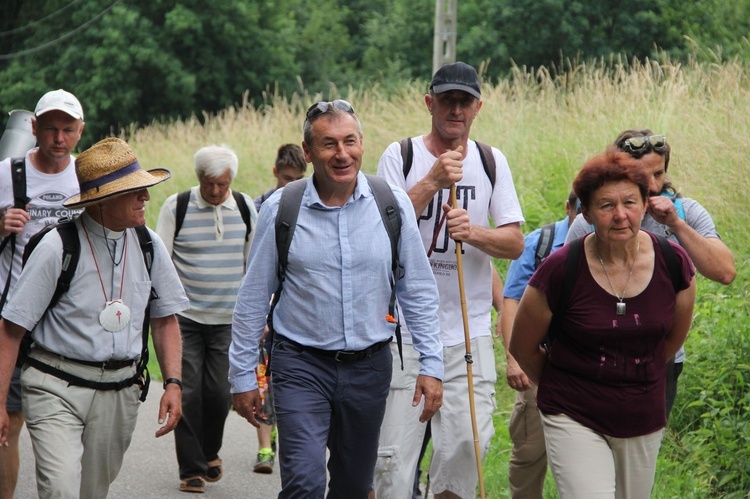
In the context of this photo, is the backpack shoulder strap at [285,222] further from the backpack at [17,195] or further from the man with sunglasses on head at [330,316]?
the backpack at [17,195]

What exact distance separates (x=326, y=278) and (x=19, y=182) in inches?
94.9

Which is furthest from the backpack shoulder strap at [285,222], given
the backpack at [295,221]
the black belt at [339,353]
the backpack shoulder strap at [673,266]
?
the backpack shoulder strap at [673,266]

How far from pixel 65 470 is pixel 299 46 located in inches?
1547

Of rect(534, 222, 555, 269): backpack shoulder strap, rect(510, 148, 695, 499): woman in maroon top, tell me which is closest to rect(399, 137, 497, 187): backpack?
rect(534, 222, 555, 269): backpack shoulder strap

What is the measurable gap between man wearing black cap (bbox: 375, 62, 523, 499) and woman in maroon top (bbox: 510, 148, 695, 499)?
0.96m

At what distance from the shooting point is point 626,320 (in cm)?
447

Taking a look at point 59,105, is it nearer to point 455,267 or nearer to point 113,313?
point 113,313

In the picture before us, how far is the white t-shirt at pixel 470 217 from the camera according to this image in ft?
18.4

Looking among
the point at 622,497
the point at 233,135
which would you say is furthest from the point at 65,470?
the point at 233,135

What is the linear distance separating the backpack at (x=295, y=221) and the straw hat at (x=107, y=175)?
0.62 meters

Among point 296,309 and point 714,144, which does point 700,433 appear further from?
point 714,144

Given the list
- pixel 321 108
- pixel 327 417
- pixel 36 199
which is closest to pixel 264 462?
pixel 36 199

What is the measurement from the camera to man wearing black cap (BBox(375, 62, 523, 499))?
18.1 ft

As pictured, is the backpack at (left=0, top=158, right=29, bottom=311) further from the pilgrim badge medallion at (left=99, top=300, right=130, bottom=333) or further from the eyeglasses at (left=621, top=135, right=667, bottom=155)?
the eyeglasses at (left=621, top=135, right=667, bottom=155)
